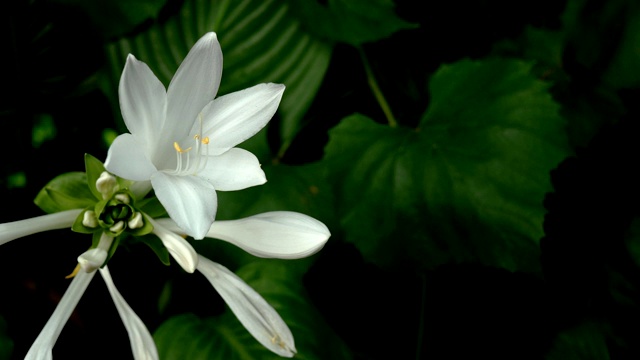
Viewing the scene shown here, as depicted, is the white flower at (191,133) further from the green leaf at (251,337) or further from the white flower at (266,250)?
the green leaf at (251,337)

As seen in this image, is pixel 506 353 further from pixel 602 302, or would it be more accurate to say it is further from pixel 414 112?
pixel 414 112

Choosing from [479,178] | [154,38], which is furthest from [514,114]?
[154,38]

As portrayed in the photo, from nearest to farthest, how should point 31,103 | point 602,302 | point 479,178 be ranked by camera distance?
1. point 479,178
2. point 31,103
3. point 602,302

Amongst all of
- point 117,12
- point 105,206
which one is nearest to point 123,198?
point 105,206

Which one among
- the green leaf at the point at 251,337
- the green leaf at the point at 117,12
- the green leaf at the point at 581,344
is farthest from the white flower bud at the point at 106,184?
the green leaf at the point at 581,344

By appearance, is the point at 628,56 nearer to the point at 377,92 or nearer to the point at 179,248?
the point at 377,92

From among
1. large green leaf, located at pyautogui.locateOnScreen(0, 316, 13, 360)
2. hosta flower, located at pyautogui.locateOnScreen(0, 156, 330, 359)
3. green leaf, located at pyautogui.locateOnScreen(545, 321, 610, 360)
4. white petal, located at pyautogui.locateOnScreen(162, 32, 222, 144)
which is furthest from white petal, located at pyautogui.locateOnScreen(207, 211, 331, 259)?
green leaf, located at pyautogui.locateOnScreen(545, 321, 610, 360)

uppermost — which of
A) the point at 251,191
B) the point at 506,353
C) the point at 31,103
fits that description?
the point at 31,103
